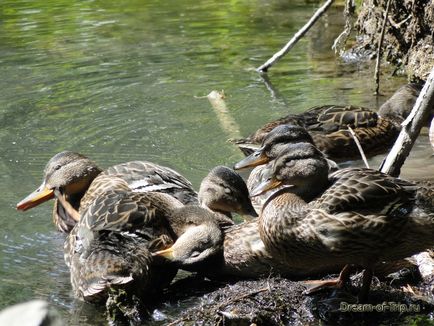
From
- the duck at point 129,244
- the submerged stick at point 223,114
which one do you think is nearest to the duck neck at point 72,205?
the duck at point 129,244

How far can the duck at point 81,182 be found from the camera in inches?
298

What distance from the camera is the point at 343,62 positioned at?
1385 centimetres

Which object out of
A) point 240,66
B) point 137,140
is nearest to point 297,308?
point 137,140

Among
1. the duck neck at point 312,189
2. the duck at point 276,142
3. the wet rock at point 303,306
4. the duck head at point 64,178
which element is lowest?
the duck head at point 64,178

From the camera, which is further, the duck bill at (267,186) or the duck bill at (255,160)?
the duck bill at (255,160)

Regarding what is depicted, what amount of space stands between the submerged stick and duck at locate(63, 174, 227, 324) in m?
3.48

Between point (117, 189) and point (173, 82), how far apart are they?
17.8 ft

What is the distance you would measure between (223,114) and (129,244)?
5006mm

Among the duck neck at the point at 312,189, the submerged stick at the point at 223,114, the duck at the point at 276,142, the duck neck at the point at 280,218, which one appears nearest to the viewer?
the duck neck at the point at 280,218

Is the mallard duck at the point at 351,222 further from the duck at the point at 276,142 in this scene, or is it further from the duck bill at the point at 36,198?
the duck bill at the point at 36,198

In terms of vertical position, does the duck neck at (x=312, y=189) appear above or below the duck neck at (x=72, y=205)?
above

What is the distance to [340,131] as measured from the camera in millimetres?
8938

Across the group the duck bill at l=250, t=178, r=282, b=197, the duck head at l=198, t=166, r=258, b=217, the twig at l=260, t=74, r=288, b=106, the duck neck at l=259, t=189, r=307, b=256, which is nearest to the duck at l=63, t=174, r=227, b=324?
the duck head at l=198, t=166, r=258, b=217

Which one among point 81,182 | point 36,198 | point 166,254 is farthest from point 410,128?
point 36,198
